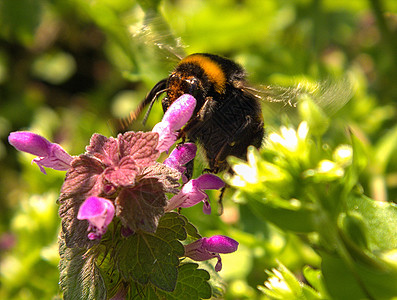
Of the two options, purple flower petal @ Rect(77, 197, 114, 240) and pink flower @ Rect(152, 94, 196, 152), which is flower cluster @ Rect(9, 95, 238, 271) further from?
pink flower @ Rect(152, 94, 196, 152)

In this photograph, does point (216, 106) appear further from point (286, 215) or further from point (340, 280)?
point (340, 280)

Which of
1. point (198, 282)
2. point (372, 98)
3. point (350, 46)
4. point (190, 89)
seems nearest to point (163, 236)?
point (198, 282)

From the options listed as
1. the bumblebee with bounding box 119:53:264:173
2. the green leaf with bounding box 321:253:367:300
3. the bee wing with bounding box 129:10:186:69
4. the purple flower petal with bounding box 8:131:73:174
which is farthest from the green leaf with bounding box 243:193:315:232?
the bee wing with bounding box 129:10:186:69

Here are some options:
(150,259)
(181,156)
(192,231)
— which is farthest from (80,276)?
(181,156)

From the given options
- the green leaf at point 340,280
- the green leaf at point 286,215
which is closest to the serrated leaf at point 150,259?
the green leaf at point 286,215

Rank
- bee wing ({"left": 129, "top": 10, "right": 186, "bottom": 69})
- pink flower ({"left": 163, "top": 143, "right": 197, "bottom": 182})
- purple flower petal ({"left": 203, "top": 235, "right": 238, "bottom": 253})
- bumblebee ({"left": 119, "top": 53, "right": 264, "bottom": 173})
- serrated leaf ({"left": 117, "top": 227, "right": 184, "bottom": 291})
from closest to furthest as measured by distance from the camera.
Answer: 1. serrated leaf ({"left": 117, "top": 227, "right": 184, "bottom": 291})
2. purple flower petal ({"left": 203, "top": 235, "right": 238, "bottom": 253})
3. pink flower ({"left": 163, "top": 143, "right": 197, "bottom": 182})
4. bumblebee ({"left": 119, "top": 53, "right": 264, "bottom": 173})
5. bee wing ({"left": 129, "top": 10, "right": 186, "bottom": 69})

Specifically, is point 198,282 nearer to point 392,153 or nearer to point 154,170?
point 154,170

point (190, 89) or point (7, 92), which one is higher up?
point (7, 92)
